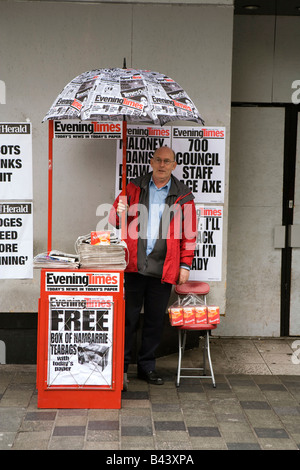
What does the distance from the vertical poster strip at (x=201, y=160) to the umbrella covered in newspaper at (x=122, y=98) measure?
92cm

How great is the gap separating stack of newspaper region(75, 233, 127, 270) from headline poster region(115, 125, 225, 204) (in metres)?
1.19

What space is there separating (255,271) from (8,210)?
3045 mm

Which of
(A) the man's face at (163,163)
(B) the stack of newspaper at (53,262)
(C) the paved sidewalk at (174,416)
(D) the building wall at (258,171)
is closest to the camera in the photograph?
(C) the paved sidewalk at (174,416)

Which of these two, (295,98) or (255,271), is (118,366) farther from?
(295,98)

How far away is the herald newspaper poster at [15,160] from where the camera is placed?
6.13m

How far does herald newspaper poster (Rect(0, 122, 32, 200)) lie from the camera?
613 centimetres

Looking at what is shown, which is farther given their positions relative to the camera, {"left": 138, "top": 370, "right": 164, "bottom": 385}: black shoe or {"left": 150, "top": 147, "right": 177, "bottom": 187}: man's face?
{"left": 138, "top": 370, "right": 164, "bottom": 385}: black shoe

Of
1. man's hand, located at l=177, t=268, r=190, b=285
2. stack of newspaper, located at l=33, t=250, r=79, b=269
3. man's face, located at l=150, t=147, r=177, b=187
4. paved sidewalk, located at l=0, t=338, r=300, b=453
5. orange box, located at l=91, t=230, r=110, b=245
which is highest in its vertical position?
man's face, located at l=150, t=147, r=177, b=187

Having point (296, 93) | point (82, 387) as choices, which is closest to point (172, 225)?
point (82, 387)

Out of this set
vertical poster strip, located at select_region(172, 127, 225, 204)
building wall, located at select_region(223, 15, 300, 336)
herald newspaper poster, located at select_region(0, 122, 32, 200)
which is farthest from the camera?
building wall, located at select_region(223, 15, 300, 336)

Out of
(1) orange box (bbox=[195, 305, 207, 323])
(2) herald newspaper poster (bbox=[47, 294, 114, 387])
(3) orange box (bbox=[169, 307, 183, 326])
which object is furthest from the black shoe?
(2) herald newspaper poster (bbox=[47, 294, 114, 387])

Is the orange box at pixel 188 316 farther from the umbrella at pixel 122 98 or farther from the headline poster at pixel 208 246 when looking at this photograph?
the umbrella at pixel 122 98

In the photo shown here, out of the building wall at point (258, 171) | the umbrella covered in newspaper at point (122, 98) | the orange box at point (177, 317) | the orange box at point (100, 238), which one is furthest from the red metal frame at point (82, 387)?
the building wall at point (258, 171)

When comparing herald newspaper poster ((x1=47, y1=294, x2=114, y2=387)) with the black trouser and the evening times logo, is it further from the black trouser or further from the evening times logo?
the evening times logo
